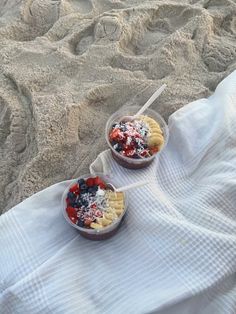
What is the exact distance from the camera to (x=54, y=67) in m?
1.58

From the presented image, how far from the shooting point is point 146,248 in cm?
115

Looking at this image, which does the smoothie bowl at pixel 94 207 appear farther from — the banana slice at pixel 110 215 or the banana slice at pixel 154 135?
the banana slice at pixel 154 135

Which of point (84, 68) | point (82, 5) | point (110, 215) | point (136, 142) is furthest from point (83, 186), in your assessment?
point (82, 5)

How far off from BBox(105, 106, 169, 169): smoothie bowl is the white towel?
0.05m

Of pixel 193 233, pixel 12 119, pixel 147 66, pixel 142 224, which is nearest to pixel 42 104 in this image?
pixel 12 119

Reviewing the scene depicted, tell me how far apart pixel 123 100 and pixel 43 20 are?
0.61 meters

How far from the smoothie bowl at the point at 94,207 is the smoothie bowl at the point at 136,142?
11cm

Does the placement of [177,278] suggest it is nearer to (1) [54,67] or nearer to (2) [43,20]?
(1) [54,67]

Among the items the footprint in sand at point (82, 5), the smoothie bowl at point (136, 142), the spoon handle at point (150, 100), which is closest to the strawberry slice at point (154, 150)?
the smoothie bowl at point (136, 142)

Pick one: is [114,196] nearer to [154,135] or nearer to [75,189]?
[75,189]

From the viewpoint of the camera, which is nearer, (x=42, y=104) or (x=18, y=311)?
(x=18, y=311)

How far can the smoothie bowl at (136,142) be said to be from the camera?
4.17 ft

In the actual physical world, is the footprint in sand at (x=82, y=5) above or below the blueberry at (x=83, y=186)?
above

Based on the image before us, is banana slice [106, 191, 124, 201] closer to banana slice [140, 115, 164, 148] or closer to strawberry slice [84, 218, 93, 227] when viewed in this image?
strawberry slice [84, 218, 93, 227]
